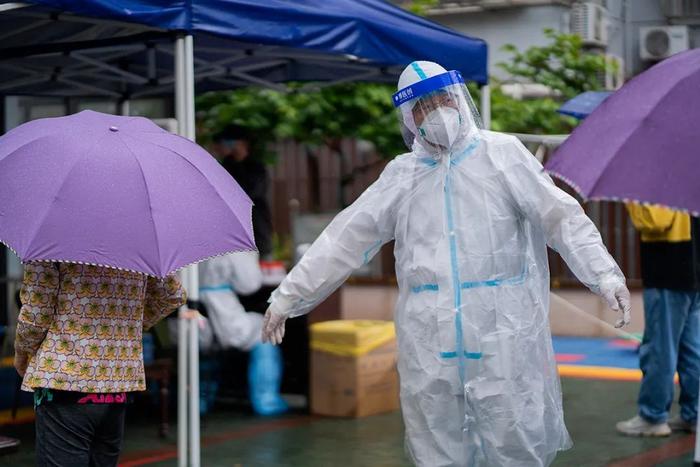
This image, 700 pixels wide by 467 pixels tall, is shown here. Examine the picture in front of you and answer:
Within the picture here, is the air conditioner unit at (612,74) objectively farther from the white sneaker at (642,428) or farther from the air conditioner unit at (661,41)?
the white sneaker at (642,428)

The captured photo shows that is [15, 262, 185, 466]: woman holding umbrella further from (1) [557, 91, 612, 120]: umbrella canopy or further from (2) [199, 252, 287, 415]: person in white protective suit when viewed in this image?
(1) [557, 91, 612, 120]: umbrella canopy

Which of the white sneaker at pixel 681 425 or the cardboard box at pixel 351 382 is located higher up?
the cardboard box at pixel 351 382

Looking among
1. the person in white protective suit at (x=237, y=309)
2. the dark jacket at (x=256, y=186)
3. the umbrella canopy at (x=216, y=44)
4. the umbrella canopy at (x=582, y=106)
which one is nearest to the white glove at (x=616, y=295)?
the umbrella canopy at (x=216, y=44)

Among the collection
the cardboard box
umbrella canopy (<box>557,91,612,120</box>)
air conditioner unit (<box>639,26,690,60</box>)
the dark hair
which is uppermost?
air conditioner unit (<box>639,26,690,60</box>)

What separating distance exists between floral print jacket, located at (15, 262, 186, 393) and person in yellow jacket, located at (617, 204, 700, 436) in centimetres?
386

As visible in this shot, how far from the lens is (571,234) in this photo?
14.4ft

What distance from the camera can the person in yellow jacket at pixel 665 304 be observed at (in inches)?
281

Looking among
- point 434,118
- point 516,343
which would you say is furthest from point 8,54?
point 516,343

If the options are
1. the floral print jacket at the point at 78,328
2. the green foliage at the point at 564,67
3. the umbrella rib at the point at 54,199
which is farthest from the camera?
the green foliage at the point at 564,67

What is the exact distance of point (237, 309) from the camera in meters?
8.10

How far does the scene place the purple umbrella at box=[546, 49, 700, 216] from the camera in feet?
11.9

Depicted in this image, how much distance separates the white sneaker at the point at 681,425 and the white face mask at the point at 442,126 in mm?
3680

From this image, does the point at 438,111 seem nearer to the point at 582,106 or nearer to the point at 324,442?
the point at 324,442

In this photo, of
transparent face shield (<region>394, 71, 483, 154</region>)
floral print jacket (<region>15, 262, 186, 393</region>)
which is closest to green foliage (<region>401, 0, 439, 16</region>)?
transparent face shield (<region>394, 71, 483, 154</region>)
